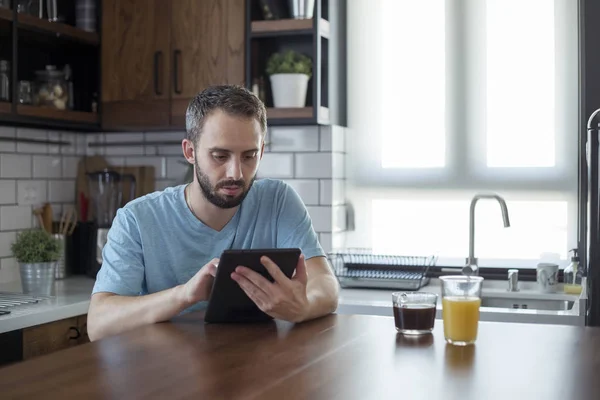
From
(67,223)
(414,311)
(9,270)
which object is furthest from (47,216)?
(414,311)

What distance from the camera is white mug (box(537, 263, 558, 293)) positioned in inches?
137

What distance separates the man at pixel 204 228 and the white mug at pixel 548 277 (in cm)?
131

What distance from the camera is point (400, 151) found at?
4.01 m

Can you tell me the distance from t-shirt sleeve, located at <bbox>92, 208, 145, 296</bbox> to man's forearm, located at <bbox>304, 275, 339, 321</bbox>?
0.48 metres

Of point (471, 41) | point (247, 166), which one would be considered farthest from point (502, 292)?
point (247, 166)

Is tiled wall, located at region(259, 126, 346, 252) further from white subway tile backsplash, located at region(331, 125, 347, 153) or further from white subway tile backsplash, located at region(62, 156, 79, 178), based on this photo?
white subway tile backsplash, located at region(62, 156, 79, 178)

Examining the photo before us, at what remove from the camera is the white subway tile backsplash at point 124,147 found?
13.9ft

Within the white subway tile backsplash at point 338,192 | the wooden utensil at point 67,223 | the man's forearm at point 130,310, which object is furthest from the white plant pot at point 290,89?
the man's forearm at point 130,310

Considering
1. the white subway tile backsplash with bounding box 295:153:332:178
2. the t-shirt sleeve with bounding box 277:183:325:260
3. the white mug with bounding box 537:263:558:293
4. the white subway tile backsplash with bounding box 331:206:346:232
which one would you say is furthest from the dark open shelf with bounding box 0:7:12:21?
the white mug with bounding box 537:263:558:293

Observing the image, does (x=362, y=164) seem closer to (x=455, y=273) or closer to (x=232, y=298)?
(x=455, y=273)

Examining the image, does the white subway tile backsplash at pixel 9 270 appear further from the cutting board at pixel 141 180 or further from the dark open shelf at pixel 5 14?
the dark open shelf at pixel 5 14

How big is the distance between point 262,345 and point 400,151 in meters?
2.28

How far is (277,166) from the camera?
3893 mm

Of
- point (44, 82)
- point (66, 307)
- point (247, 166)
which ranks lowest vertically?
point (66, 307)
